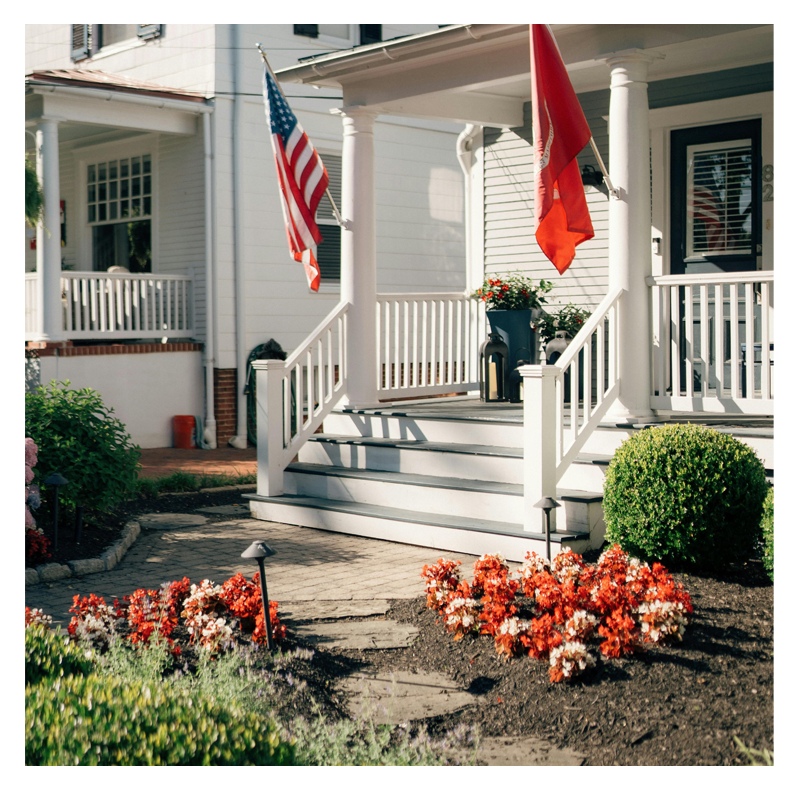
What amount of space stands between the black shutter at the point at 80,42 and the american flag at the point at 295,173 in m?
8.01

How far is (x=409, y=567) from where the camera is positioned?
6.18 m

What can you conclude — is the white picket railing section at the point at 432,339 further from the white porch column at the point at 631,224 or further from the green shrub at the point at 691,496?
the green shrub at the point at 691,496

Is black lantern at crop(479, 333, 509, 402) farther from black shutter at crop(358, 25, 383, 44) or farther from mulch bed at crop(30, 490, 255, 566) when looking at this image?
black shutter at crop(358, 25, 383, 44)

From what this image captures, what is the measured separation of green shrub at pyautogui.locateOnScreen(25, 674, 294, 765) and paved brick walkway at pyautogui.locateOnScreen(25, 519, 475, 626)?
2026 millimetres

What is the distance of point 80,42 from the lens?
557 inches

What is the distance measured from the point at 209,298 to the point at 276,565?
6506 mm

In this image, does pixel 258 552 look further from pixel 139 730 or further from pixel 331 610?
pixel 139 730

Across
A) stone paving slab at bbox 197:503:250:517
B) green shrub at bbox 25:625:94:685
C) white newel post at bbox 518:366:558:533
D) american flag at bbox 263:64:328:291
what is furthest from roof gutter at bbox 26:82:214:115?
green shrub at bbox 25:625:94:685

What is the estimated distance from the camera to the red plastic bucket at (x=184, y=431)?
12133 mm

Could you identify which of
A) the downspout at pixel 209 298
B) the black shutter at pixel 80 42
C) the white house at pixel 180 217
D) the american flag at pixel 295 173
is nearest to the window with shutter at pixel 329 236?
the white house at pixel 180 217

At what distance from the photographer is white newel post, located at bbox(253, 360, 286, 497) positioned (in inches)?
305

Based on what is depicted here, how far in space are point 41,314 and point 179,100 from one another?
3.16 metres
